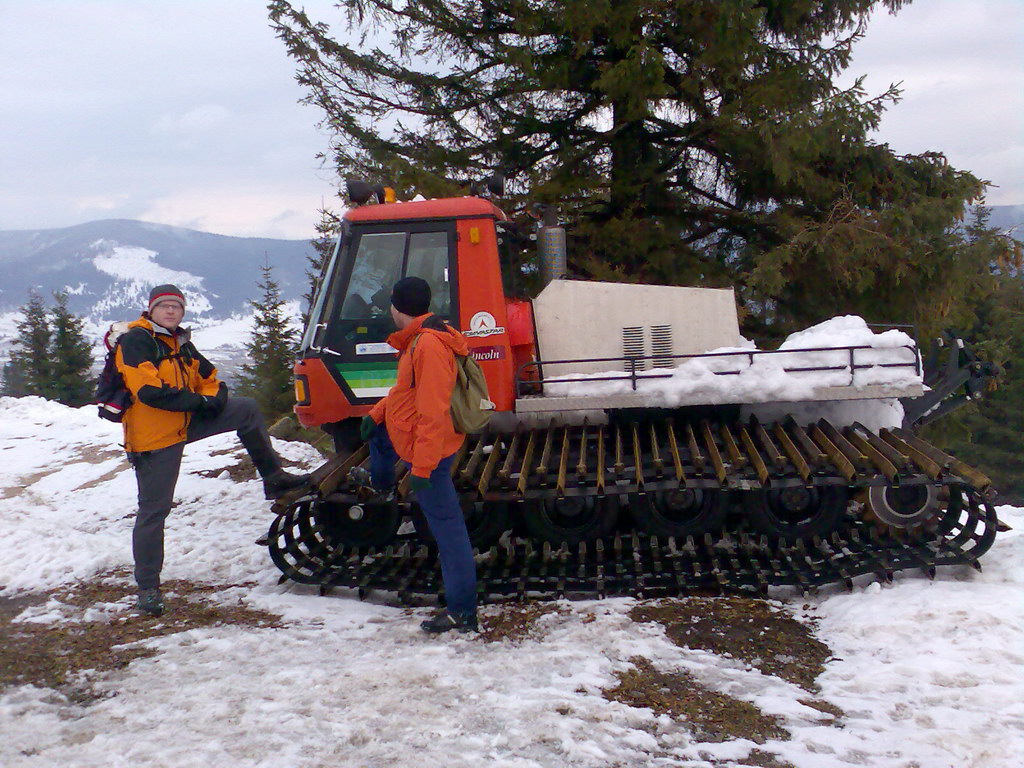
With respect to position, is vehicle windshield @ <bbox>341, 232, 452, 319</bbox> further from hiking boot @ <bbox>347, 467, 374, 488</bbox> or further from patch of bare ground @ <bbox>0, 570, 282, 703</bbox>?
patch of bare ground @ <bbox>0, 570, 282, 703</bbox>

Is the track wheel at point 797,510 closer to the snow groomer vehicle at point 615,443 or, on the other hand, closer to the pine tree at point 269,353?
the snow groomer vehicle at point 615,443

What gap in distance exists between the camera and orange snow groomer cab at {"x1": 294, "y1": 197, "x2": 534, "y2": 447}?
17.9 feet

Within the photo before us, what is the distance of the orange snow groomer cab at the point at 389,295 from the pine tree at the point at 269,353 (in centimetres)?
1732

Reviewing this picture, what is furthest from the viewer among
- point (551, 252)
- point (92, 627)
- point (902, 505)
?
point (551, 252)

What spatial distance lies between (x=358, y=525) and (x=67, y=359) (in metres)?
31.9

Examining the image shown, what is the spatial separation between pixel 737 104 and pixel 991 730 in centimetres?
A: 839

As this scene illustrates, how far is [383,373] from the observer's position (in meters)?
5.52

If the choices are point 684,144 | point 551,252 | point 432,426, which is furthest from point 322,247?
point 432,426

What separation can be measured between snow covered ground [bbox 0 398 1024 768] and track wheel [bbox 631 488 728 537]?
28.2 inches

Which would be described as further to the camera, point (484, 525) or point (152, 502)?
point (484, 525)

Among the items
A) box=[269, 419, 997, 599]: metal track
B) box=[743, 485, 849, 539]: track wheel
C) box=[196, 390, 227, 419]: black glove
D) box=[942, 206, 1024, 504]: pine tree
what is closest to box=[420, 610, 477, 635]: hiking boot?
box=[269, 419, 997, 599]: metal track

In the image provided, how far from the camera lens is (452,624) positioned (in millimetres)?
4332

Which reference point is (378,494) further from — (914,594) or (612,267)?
(612,267)

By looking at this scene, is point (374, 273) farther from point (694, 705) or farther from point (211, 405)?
point (694, 705)
